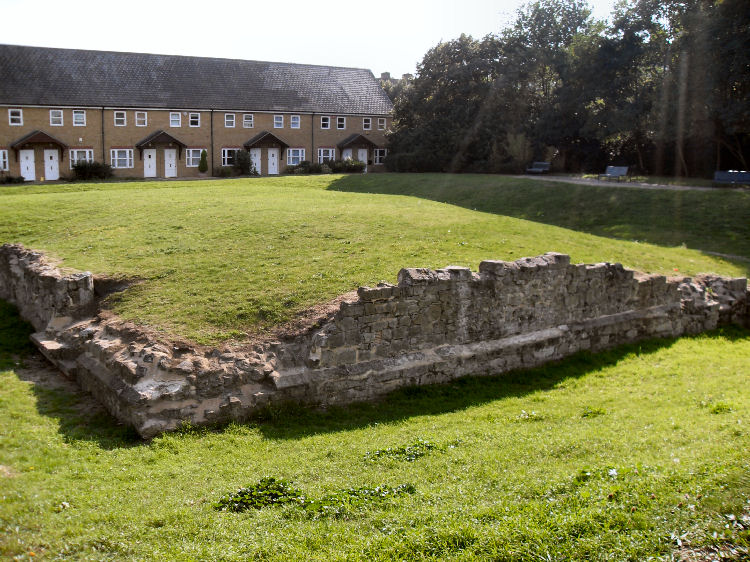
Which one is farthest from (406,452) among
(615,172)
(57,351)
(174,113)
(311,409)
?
(174,113)

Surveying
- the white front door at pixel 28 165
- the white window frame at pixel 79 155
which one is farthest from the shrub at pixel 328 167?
the white front door at pixel 28 165

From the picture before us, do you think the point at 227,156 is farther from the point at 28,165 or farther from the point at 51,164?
the point at 28,165

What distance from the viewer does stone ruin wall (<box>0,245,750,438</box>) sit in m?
10.9

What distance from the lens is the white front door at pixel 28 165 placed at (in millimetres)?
43344

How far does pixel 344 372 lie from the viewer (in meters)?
11.7

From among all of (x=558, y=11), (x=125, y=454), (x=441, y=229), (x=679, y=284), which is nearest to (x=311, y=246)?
(x=441, y=229)

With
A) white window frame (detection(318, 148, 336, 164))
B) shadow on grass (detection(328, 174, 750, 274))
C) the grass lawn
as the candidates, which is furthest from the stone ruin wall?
white window frame (detection(318, 148, 336, 164))

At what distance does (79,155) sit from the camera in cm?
4547

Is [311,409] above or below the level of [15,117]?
below

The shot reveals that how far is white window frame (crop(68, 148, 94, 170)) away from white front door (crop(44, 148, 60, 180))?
2.70ft

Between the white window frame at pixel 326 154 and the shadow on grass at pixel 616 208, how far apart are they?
17832 mm

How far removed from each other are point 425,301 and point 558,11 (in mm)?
45448

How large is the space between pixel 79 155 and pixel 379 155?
78.8ft

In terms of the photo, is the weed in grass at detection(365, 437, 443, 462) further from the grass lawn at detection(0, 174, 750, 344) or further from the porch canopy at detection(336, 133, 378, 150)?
the porch canopy at detection(336, 133, 378, 150)
